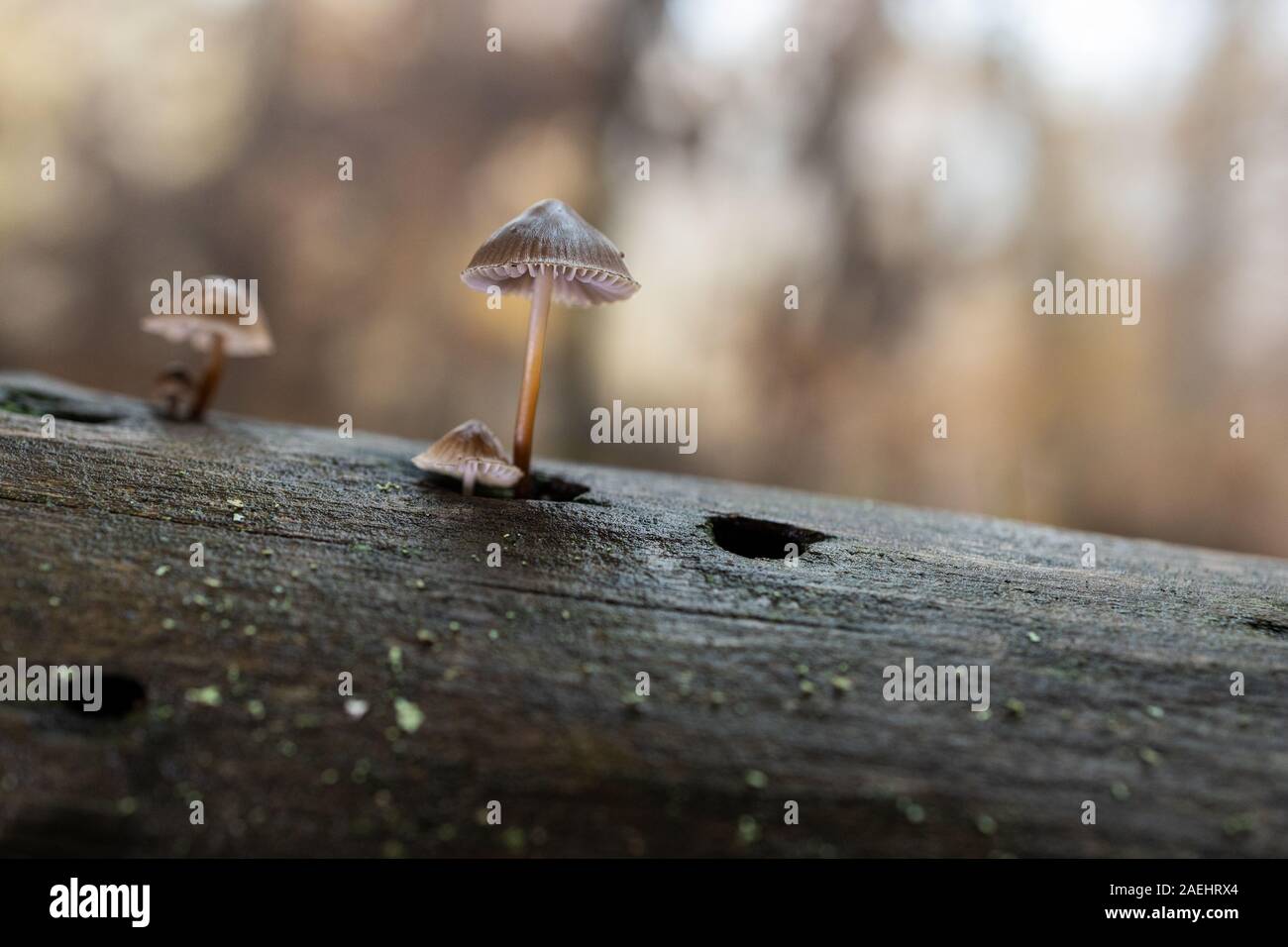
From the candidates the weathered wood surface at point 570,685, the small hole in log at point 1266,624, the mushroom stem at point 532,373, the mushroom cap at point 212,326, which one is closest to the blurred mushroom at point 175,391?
the mushroom cap at point 212,326

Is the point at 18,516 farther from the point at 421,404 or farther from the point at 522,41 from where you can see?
the point at 522,41

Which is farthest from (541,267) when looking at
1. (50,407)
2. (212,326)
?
(50,407)

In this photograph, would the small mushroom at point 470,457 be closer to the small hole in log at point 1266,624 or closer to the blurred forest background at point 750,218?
the small hole in log at point 1266,624

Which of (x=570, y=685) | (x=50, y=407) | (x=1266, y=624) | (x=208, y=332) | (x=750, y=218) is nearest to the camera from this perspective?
(x=570, y=685)

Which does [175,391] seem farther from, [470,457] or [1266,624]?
[1266,624]

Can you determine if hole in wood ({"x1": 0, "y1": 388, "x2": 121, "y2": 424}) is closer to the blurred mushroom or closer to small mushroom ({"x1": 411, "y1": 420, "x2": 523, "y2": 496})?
the blurred mushroom

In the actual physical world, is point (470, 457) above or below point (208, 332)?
below
